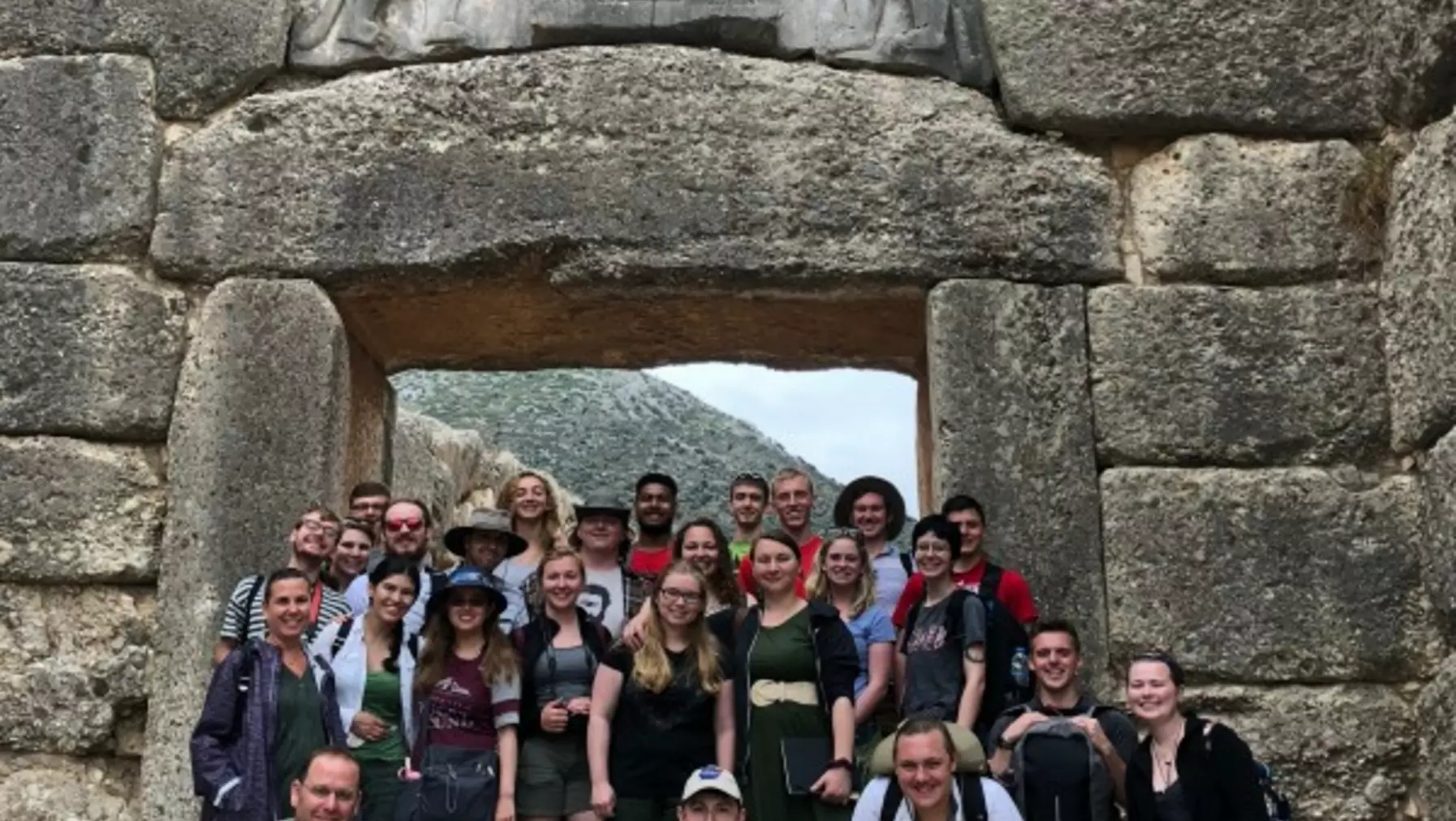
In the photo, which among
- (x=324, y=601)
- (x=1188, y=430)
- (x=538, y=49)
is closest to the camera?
(x=324, y=601)

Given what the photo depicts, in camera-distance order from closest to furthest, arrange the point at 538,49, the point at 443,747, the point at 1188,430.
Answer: the point at 443,747, the point at 1188,430, the point at 538,49

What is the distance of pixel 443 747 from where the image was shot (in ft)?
15.6

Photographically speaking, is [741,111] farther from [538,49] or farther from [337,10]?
[337,10]

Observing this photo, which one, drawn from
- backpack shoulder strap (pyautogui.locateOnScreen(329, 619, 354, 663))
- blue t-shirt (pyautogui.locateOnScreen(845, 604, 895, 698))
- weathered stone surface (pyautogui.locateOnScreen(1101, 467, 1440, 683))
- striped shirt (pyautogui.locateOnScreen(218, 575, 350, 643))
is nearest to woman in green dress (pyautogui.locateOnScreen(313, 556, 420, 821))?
backpack shoulder strap (pyautogui.locateOnScreen(329, 619, 354, 663))

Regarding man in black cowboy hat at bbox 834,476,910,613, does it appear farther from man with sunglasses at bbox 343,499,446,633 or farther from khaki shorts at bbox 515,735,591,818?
man with sunglasses at bbox 343,499,446,633

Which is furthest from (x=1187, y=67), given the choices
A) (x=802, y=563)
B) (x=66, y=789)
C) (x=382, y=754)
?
(x=66, y=789)

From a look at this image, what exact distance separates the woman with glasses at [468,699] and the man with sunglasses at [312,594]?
36 centimetres

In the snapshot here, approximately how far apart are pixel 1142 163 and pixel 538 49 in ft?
6.43

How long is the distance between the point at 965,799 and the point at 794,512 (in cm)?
159

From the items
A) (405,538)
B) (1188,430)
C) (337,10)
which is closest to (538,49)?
(337,10)

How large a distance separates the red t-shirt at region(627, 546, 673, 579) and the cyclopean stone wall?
802 millimetres

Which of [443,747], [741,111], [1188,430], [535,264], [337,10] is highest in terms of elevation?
[337,10]

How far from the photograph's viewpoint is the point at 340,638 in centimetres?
487

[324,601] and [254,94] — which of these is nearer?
[324,601]
